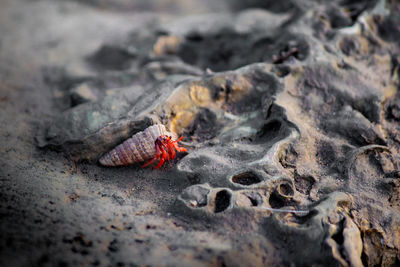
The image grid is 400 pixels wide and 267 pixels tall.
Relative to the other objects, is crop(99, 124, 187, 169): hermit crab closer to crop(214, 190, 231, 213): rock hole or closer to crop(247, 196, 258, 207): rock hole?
crop(214, 190, 231, 213): rock hole

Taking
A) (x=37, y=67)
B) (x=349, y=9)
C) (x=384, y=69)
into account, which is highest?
(x=349, y=9)

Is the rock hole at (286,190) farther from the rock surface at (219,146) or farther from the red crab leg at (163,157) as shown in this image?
the red crab leg at (163,157)

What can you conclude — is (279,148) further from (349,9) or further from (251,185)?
(349,9)

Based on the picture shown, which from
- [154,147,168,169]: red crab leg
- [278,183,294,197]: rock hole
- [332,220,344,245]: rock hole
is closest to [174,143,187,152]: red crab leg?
[154,147,168,169]: red crab leg

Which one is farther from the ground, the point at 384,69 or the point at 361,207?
the point at 384,69

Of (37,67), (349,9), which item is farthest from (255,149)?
(37,67)

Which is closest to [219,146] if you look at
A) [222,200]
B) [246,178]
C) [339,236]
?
[246,178]

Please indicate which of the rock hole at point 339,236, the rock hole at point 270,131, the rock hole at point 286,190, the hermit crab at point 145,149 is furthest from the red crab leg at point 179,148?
the rock hole at point 339,236
